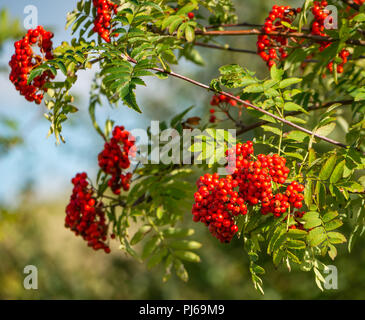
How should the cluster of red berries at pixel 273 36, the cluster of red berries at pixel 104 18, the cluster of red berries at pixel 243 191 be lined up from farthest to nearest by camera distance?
the cluster of red berries at pixel 273 36
the cluster of red berries at pixel 104 18
the cluster of red berries at pixel 243 191

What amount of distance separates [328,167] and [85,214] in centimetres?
127

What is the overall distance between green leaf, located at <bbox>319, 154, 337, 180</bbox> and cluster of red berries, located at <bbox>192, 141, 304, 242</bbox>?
100 mm

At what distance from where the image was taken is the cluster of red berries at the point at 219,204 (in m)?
1.40

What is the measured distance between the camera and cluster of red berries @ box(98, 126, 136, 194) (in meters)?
2.08

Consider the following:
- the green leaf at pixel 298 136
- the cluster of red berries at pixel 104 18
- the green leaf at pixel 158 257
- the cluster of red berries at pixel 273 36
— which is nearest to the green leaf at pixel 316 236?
the green leaf at pixel 298 136

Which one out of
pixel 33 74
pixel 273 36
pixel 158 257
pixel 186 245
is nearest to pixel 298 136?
pixel 273 36

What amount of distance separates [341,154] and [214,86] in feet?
1.86

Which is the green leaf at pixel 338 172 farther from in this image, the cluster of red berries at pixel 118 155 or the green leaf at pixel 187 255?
the cluster of red berries at pixel 118 155

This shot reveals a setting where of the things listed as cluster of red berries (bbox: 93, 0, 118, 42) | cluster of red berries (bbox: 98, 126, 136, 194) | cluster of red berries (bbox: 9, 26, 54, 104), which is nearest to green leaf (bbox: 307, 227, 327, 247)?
cluster of red berries (bbox: 98, 126, 136, 194)

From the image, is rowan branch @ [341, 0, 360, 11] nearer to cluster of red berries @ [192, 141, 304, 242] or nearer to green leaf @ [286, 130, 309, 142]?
green leaf @ [286, 130, 309, 142]

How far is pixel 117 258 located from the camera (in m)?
7.12

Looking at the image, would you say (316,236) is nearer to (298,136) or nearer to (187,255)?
(298,136)

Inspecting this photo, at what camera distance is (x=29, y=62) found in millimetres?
1751

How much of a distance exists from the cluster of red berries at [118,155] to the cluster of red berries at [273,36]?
864 mm
